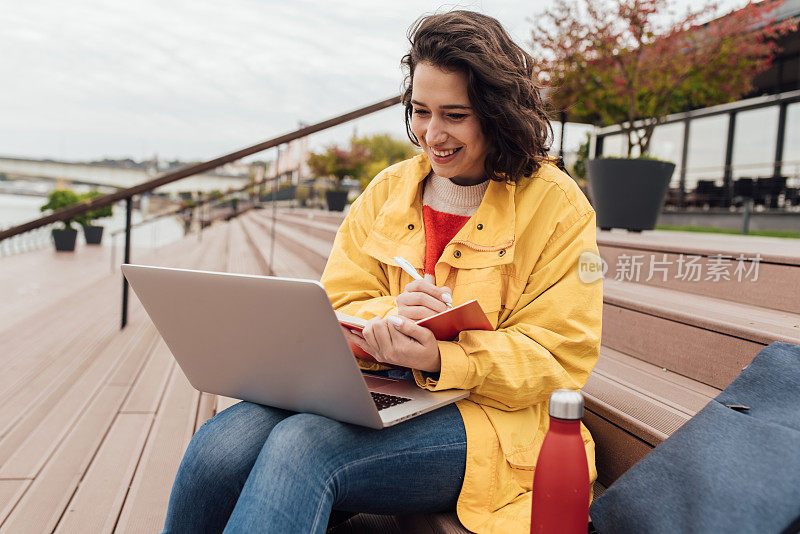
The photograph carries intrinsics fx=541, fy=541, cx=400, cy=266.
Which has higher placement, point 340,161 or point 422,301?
point 340,161

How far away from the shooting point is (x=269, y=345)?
0.91 metres

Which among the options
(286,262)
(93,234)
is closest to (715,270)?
(286,262)

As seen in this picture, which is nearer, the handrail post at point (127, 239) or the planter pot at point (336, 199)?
the handrail post at point (127, 239)

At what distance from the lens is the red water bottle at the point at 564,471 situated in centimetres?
71

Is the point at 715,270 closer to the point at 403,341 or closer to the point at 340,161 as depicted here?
the point at 403,341

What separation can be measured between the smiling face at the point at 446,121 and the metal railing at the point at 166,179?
1.91 m

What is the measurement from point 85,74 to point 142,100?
225 inches

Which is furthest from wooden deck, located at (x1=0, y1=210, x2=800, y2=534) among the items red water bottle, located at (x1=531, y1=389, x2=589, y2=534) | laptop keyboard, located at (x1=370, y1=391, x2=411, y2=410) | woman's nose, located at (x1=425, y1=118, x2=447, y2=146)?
woman's nose, located at (x1=425, y1=118, x2=447, y2=146)

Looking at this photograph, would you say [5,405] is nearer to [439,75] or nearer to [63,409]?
[63,409]

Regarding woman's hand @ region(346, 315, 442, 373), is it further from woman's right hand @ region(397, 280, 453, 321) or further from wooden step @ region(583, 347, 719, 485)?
wooden step @ region(583, 347, 719, 485)

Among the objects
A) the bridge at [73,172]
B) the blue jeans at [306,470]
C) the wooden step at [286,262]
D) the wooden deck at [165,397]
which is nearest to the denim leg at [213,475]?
the blue jeans at [306,470]

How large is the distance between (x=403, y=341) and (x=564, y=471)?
34 cm

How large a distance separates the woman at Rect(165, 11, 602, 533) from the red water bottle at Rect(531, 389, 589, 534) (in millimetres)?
221

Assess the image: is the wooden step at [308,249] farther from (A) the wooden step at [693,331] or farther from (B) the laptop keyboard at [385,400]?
(B) the laptop keyboard at [385,400]
